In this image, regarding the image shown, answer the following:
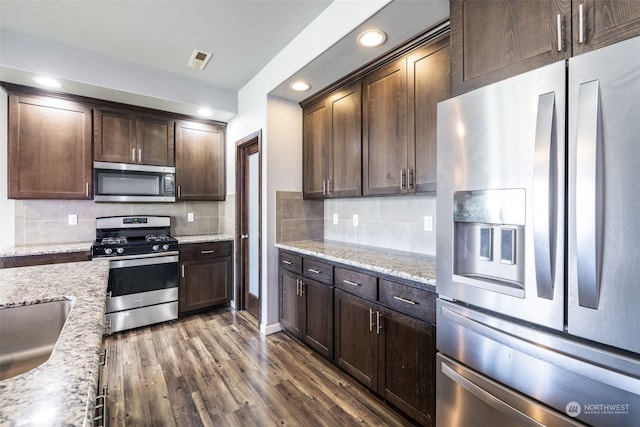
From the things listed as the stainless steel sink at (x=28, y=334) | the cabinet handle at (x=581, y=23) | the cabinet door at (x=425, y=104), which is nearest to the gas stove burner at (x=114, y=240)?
the stainless steel sink at (x=28, y=334)

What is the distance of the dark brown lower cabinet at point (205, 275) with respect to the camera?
3385 mm

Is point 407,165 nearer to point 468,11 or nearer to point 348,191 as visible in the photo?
point 348,191

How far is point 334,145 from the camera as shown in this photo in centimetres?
275

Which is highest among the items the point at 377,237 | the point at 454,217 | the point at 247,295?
the point at 454,217

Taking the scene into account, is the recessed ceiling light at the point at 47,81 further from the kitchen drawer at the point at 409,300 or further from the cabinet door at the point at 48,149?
the kitchen drawer at the point at 409,300

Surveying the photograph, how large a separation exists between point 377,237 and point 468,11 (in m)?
1.78

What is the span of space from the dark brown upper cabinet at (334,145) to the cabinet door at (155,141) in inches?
68.0

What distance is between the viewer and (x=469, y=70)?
4.54ft

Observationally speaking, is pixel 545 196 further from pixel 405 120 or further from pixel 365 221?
pixel 365 221

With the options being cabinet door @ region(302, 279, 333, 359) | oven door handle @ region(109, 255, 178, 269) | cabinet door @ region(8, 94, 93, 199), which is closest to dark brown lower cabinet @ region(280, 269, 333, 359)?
cabinet door @ region(302, 279, 333, 359)

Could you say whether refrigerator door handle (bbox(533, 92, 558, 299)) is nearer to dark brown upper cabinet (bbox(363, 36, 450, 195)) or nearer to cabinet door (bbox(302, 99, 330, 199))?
dark brown upper cabinet (bbox(363, 36, 450, 195))

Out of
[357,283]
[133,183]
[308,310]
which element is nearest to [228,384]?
[308,310]

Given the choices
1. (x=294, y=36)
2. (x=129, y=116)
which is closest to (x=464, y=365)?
(x=294, y=36)

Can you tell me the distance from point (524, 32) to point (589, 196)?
729 mm
